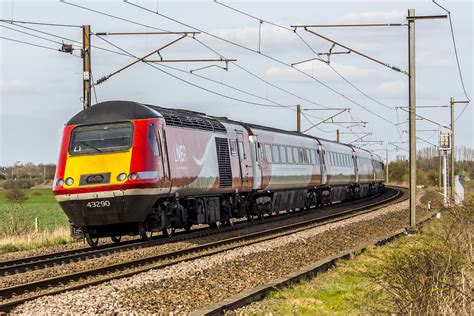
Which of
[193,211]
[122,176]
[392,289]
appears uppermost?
[122,176]

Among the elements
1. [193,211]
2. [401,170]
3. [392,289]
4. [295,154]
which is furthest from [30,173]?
[392,289]

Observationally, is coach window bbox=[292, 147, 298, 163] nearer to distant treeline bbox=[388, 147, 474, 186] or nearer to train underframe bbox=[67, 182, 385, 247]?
train underframe bbox=[67, 182, 385, 247]

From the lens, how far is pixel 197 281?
12.7 metres

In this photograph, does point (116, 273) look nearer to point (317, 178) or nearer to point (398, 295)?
point (398, 295)

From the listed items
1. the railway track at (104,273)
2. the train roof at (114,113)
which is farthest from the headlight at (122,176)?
the railway track at (104,273)

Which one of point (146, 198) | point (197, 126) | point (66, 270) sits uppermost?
point (197, 126)

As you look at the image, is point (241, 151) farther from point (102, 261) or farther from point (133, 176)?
point (102, 261)

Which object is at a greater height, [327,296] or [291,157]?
[291,157]

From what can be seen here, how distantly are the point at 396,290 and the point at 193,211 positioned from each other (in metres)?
13.3

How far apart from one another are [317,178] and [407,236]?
17.3 m

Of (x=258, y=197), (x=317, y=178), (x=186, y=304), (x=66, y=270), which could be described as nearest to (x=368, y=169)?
(x=317, y=178)

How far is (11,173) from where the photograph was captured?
3885 inches

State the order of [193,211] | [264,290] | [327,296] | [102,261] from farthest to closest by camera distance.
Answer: [193,211] < [102,261] < [327,296] < [264,290]

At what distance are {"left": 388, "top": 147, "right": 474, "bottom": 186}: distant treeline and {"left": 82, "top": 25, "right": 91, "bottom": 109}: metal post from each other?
6862 centimetres
